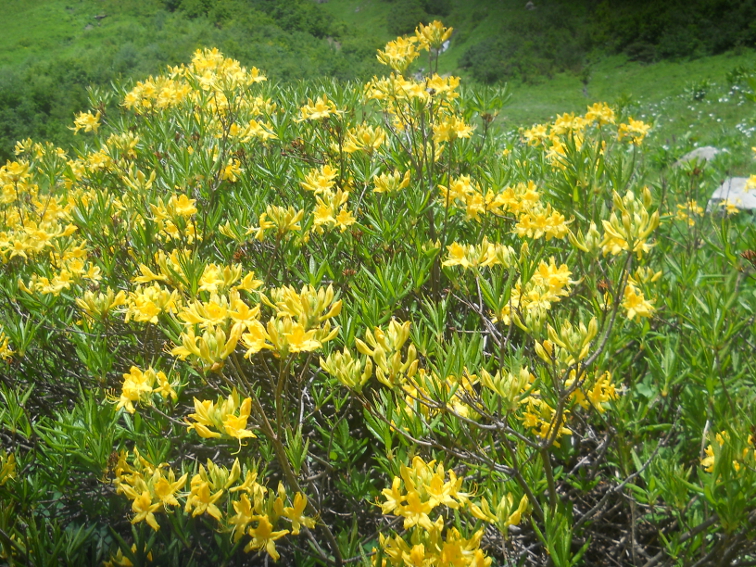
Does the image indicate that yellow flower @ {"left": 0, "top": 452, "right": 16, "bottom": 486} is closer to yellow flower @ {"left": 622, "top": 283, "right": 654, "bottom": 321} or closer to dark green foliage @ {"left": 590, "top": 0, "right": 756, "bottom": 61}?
yellow flower @ {"left": 622, "top": 283, "right": 654, "bottom": 321}

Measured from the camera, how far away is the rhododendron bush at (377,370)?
1.10 m

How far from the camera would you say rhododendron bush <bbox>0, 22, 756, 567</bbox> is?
1101 mm

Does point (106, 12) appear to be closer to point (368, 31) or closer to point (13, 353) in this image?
point (368, 31)

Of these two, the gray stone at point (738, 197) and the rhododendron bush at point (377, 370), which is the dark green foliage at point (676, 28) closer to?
the gray stone at point (738, 197)

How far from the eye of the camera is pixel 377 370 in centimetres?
109

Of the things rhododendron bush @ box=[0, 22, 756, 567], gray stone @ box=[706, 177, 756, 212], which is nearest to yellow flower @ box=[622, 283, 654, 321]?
rhododendron bush @ box=[0, 22, 756, 567]

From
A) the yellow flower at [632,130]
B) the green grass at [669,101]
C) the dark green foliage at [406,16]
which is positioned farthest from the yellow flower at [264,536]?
the dark green foliage at [406,16]

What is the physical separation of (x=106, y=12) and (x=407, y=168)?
41.2 meters

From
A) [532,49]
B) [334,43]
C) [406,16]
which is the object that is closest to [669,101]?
[532,49]

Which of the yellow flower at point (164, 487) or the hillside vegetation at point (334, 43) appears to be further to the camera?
the hillside vegetation at point (334, 43)

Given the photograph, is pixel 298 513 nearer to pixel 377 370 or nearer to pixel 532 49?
pixel 377 370

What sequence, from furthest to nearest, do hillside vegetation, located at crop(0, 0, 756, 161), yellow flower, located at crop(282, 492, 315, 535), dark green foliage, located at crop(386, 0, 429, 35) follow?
dark green foliage, located at crop(386, 0, 429, 35) < hillside vegetation, located at crop(0, 0, 756, 161) < yellow flower, located at crop(282, 492, 315, 535)

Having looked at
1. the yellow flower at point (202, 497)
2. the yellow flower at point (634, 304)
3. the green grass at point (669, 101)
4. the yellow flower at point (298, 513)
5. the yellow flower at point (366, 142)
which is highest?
the yellow flower at point (366, 142)

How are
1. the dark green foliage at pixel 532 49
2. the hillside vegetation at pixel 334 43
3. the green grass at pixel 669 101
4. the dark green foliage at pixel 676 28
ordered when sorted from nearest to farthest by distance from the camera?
the green grass at pixel 669 101, the hillside vegetation at pixel 334 43, the dark green foliage at pixel 676 28, the dark green foliage at pixel 532 49
